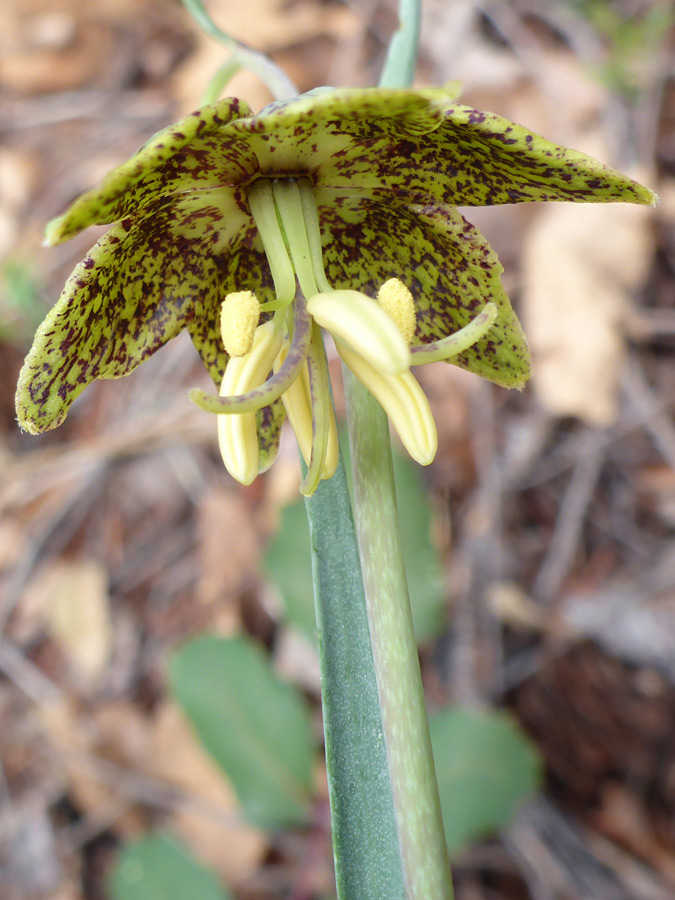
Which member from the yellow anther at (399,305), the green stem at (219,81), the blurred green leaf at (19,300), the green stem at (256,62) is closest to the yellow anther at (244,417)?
the yellow anther at (399,305)

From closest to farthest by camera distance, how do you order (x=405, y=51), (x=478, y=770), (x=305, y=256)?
(x=305, y=256)
(x=405, y=51)
(x=478, y=770)

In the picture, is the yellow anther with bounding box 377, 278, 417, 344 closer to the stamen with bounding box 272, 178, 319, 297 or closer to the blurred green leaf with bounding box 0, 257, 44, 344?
the stamen with bounding box 272, 178, 319, 297

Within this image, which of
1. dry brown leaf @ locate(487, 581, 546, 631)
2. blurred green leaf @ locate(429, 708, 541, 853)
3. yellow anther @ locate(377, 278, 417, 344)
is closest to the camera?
yellow anther @ locate(377, 278, 417, 344)

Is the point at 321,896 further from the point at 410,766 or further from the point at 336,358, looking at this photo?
the point at 336,358

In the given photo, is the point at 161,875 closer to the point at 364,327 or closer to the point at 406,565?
the point at 406,565

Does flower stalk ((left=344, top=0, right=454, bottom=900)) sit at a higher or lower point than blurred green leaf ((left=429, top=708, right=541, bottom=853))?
higher

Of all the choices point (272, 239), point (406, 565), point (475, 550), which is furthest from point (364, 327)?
point (475, 550)

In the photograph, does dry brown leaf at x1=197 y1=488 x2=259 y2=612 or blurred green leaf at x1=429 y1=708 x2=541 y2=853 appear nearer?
blurred green leaf at x1=429 y1=708 x2=541 y2=853

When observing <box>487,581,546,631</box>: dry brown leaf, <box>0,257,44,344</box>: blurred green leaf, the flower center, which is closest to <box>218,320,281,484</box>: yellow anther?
the flower center
